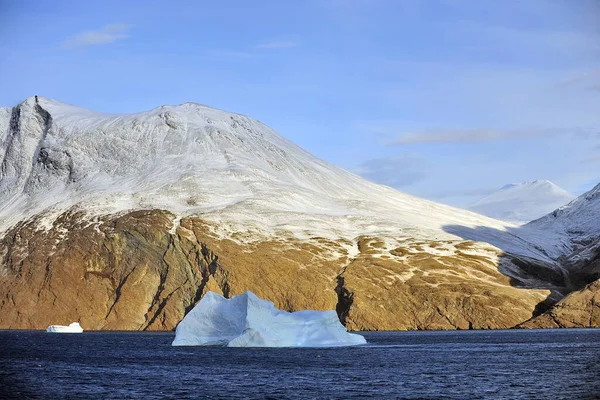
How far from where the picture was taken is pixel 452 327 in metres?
184

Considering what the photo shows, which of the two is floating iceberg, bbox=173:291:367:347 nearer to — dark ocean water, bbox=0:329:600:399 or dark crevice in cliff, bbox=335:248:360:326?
dark ocean water, bbox=0:329:600:399

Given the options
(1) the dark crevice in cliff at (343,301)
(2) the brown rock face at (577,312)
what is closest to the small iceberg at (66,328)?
(1) the dark crevice in cliff at (343,301)

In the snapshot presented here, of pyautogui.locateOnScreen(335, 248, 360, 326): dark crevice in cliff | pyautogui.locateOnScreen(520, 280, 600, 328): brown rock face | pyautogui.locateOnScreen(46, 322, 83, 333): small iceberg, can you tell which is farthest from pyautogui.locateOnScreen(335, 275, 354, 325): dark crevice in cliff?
pyautogui.locateOnScreen(46, 322, 83, 333): small iceberg

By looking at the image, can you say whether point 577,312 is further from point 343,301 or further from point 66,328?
point 66,328

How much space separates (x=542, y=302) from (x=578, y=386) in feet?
368

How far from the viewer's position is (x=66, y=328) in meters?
191

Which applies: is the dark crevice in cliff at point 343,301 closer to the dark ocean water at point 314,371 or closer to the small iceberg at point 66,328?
the dark ocean water at point 314,371

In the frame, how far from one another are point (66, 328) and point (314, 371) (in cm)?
10542

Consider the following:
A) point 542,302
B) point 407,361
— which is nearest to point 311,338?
point 407,361

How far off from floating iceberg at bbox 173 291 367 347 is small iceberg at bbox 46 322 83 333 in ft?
204

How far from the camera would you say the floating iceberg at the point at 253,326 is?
124m

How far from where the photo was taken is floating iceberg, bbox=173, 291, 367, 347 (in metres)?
124

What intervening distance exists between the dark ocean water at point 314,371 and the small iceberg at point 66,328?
158 ft

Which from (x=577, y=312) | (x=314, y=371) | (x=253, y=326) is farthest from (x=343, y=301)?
(x=314, y=371)
